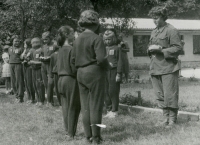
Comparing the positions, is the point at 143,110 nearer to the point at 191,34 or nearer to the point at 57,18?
the point at 57,18

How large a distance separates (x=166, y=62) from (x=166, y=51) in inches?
10.4

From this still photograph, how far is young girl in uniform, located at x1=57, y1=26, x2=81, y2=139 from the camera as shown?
618 cm

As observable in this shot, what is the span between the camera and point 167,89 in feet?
23.2

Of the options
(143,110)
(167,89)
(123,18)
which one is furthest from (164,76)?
(123,18)

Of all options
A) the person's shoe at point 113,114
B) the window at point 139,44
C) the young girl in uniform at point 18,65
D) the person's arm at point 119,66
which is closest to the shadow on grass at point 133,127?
the person's shoe at point 113,114

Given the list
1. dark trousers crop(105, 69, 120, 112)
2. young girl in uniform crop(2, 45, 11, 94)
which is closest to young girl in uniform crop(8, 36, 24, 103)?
young girl in uniform crop(2, 45, 11, 94)

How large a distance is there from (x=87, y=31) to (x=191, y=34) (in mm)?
28520

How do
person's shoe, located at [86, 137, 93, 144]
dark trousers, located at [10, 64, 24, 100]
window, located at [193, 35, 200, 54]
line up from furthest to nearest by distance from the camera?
window, located at [193, 35, 200, 54] → dark trousers, located at [10, 64, 24, 100] → person's shoe, located at [86, 137, 93, 144]

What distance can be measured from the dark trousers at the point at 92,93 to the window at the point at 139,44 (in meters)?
25.4

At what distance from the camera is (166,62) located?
708 cm

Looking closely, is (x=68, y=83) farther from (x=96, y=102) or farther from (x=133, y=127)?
(x=133, y=127)

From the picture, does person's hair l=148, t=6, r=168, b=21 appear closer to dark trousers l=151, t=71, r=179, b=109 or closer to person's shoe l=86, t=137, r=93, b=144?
dark trousers l=151, t=71, r=179, b=109

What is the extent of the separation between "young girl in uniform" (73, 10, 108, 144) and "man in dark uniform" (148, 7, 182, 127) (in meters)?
1.72

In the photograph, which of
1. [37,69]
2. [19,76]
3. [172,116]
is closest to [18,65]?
[19,76]
